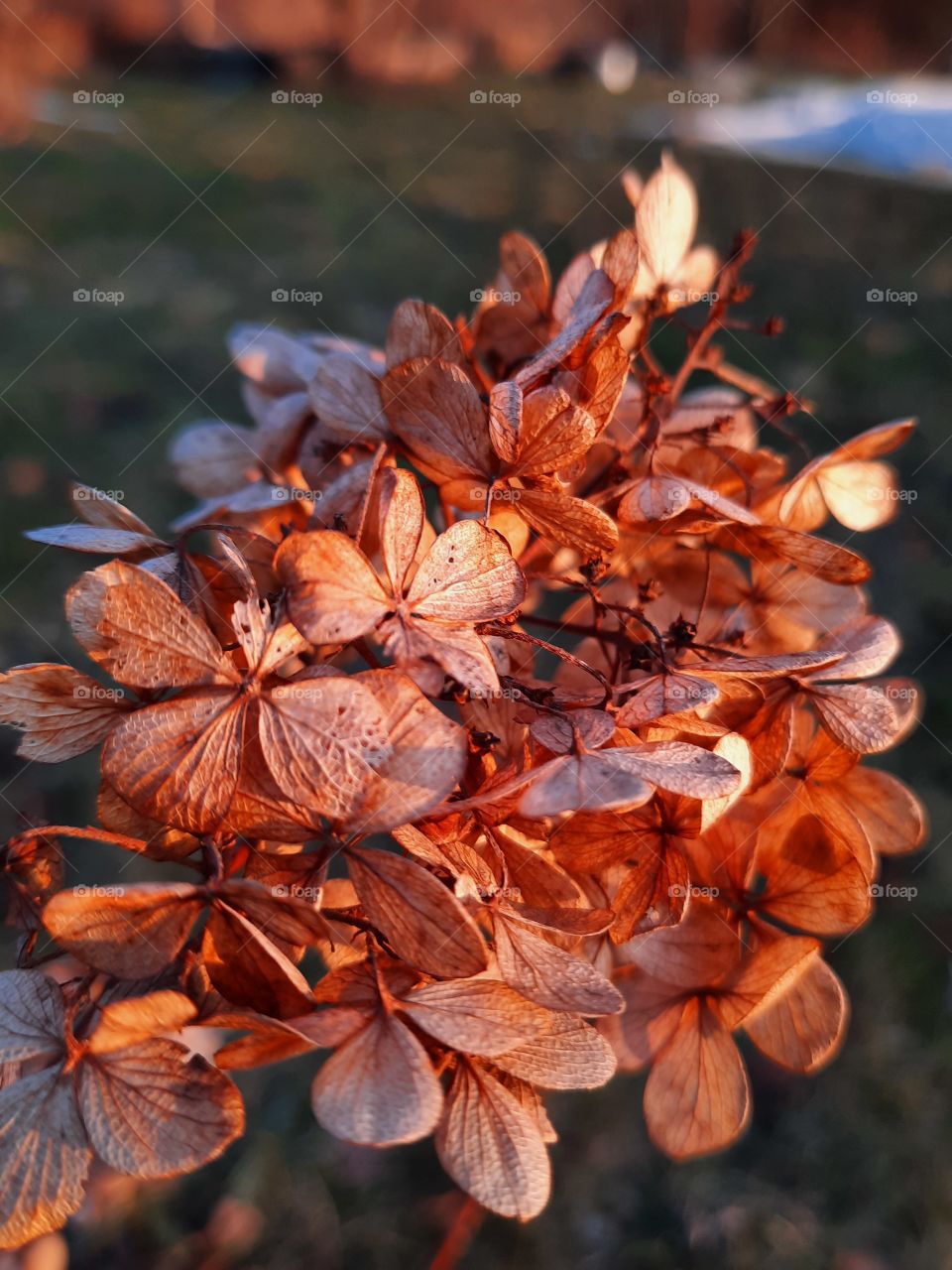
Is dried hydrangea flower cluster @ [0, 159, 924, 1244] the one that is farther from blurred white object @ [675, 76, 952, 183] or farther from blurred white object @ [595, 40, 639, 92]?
blurred white object @ [595, 40, 639, 92]

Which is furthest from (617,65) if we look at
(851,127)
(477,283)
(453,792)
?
(453,792)

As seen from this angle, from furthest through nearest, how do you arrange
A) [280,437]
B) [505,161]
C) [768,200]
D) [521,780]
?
1. [505,161]
2. [768,200]
3. [280,437]
4. [521,780]

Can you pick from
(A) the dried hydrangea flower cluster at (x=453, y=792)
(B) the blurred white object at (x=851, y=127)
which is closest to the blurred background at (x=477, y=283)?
(B) the blurred white object at (x=851, y=127)

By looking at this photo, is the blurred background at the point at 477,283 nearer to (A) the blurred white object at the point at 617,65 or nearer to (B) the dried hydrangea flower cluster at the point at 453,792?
(A) the blurred white object at the point at 617,65

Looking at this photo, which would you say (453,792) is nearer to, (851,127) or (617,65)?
(851,127)

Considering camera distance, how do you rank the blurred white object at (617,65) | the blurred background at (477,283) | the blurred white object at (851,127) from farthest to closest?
the blurred white object at (617,65) → the blurred white object at (851,127) → the blurred background at (477,283)

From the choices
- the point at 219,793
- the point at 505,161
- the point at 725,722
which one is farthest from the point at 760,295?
the point at 219,793

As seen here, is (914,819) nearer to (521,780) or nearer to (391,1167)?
(521,780)
